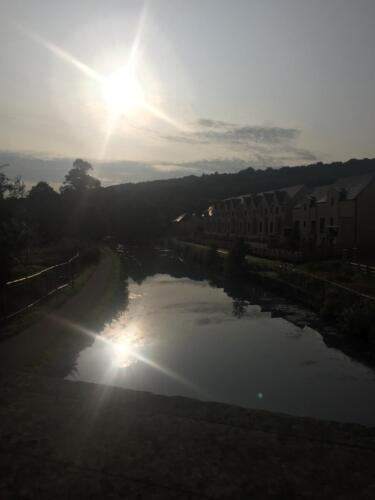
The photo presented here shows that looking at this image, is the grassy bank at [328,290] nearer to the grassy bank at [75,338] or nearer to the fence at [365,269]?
the fence at [365,269]

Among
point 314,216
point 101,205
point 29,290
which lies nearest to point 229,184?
point 101,205

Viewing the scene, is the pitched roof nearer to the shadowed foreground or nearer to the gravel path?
the gravel path

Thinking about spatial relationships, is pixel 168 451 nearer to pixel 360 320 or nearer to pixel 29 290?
pixel 29 290

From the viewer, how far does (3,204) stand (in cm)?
2066

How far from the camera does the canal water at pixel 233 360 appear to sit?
10828 mm

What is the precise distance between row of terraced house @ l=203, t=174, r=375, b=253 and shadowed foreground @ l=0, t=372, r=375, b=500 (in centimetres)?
3084

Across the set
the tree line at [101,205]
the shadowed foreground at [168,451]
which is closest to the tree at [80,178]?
the tree line at [101,205]

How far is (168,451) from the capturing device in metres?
4.47

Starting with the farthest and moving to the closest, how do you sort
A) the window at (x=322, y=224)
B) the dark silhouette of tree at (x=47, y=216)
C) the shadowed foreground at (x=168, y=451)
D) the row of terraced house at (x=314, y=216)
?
the dark silhouette of tree at (x=47, y=216) → the window at (x=322, y=224) → the row of terraced house at (x=314, y=216) → the shadowed foreground at (x=168, y=451)

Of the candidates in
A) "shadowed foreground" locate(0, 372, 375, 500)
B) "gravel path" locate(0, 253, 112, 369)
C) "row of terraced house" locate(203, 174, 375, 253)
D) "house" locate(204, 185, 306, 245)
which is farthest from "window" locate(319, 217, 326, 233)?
"shadowed foreground" locate(0, 372, 375, 500)

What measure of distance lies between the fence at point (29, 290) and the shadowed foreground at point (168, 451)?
6.56 metres

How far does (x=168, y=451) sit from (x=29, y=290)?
11.1 metres

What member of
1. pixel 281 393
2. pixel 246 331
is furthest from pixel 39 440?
pixel 246 331

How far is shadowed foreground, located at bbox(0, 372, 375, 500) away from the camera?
3.89 meters
